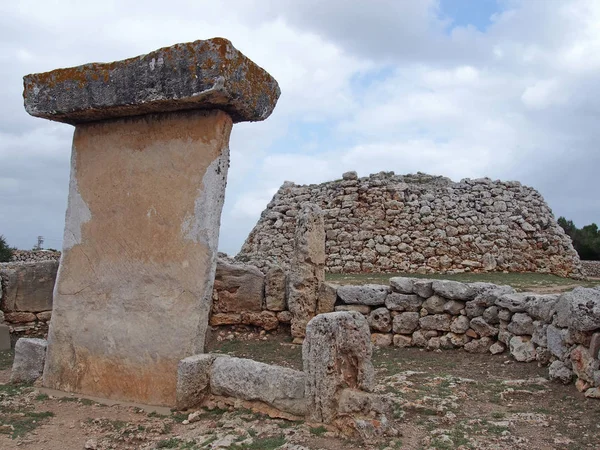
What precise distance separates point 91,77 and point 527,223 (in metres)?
14.0

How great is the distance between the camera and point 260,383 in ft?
14.6

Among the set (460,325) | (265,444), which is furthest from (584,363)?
(265,444)

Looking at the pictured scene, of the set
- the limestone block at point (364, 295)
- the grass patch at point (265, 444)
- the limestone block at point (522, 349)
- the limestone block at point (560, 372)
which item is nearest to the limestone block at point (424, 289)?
the limestone block at point (364, 295)

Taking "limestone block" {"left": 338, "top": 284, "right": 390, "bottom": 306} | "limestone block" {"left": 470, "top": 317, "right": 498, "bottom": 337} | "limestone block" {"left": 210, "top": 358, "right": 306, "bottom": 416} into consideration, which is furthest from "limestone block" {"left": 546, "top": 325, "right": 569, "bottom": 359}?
"limestone block" {"left": 210, "top": 358, "right": 306, "bottom": 416}

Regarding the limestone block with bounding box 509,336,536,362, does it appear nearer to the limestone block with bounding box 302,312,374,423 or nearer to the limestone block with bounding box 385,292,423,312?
the limestone block with bounding box 385,292,423,312

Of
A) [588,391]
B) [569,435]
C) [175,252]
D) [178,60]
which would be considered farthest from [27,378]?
[588,391]

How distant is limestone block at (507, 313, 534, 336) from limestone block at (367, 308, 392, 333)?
1.72 m

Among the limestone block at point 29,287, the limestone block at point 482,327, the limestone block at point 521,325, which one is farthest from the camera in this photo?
the limestone block at point 29,287

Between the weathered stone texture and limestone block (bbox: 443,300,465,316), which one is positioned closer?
the weathered stone texture

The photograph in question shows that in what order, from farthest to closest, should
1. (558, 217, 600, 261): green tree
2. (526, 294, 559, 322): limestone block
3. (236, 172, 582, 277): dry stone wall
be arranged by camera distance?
(558, 217, 600, 261): green tree
(236, 172, 582, 277): dry stone wall
(526, 294, 559, 322): limestone block

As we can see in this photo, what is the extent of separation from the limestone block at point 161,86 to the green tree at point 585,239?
2631cm

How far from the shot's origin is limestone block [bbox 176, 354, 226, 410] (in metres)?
4.65

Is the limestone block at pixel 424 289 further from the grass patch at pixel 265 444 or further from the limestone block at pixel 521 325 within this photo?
the grass patch at pixel 265 444

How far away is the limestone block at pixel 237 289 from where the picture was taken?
7.62 meters
